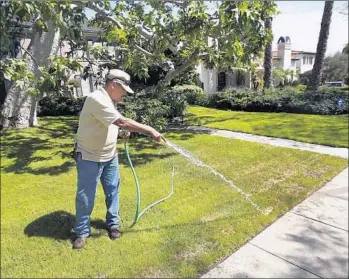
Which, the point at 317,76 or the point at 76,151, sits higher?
the point at 317,76

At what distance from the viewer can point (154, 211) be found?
3.14 metres

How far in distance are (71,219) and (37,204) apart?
455mm

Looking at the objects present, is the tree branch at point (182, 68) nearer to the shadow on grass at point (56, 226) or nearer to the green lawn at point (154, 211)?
the green lawn at point (154, 211)

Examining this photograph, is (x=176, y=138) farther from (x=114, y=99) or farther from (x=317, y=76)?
(x=317, y=76)

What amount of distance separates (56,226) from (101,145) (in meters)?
1.01

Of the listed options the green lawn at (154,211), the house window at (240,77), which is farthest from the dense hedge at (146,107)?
the house window at (240,77)

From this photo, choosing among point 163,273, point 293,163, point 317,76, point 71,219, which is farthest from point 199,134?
point 317,76

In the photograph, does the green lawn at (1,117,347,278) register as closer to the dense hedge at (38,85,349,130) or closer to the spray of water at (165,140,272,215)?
the spray of water at (165,140,272,215)

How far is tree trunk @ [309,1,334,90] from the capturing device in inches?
42.6

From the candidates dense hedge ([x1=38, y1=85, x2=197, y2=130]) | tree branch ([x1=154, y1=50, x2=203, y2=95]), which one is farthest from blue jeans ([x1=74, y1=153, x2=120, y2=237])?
tree branch ([x1=154, y1=50, x2=203, y2=95])

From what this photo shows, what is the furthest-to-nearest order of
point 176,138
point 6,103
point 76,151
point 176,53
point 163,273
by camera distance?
1. point 6,103
2. point 176,53
3. point 176,138
4. point 76,151
5. point 163,273

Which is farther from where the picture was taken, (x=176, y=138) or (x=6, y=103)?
(x=6, y=103)

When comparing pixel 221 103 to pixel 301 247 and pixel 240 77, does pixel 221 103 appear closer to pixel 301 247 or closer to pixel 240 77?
pixel 301 247

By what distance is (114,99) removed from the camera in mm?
2258
